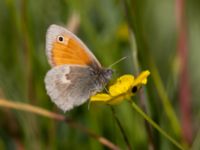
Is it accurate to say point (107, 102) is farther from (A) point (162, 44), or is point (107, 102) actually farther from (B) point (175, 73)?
(A) point (162, 44)

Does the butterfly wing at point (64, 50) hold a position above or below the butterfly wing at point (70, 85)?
above

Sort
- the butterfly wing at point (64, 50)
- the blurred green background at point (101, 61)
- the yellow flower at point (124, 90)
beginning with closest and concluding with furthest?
the yellow flower at point (124, 90) < the butterfly wing at point (64, 50) < the blurred green background at point (101, 61)

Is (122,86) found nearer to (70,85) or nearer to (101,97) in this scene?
(101,97)

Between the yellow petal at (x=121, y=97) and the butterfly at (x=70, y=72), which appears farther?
the butterfly at (x=70, y=72)

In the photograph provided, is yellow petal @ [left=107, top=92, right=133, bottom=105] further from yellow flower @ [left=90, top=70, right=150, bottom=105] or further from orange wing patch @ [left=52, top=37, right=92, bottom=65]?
orange wing patch @ [left=52, top=37, right=92, bottom=65]

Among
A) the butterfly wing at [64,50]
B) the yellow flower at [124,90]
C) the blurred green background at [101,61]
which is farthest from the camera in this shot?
the blurred green background at [101,61]

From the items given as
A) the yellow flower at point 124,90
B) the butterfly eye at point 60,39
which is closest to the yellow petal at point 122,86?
the yellow flower at point 124,90

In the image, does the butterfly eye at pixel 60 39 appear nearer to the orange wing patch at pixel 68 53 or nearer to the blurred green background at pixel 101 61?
the orange wing patch at pixel 68 53
